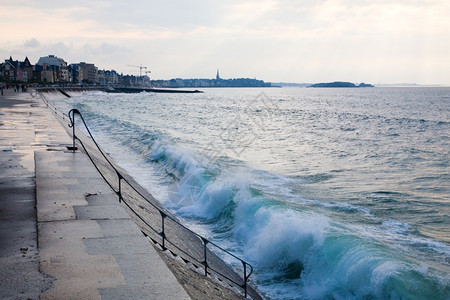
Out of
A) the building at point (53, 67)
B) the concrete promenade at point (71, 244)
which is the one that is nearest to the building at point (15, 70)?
the building at point (53, 67)

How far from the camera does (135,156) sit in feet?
65.8

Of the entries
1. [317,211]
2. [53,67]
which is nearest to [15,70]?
[53,67]

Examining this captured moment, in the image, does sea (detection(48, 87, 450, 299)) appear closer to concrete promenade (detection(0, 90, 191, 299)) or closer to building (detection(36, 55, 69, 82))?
concrete promenade (detection(0, 90, 191, 299))

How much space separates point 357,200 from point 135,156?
11.2 meters

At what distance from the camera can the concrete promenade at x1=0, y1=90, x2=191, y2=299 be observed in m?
4.18

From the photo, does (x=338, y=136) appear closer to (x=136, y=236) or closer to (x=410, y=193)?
(x=410, y=193)

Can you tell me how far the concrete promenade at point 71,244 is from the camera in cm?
418

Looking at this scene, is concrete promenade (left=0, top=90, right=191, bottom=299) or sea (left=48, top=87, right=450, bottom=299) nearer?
concrete promenade (left=0, top=90, right=191, bottom=299)

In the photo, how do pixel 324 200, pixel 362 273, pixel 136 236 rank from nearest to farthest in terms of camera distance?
pixel 136 236
pixel 362 273
pixel 324 200

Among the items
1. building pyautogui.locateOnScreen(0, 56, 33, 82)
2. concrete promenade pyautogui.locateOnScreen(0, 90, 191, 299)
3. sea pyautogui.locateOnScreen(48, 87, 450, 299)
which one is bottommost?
sea pyautogui.locateOnScreen(48, 87, 450, 299)

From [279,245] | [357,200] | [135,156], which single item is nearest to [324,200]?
[357,200]

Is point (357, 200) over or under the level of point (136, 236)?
under

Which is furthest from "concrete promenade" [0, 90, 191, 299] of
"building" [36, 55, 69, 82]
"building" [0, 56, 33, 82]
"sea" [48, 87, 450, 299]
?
"building" [36, 55, 69, 82]

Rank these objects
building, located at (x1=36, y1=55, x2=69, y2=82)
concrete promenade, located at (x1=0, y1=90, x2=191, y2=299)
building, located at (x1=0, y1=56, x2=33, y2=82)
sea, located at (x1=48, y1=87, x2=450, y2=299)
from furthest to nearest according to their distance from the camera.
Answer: building, located at (x1=36, y1=55, x2=69, y2=82), building, located at (x1=0, y1=56, x2=33, y2=82), sea, located at (x1=48, y1=87, x2=450, y2=299), concrete promenade, located at (x1=0, y1=90, x2=191, y2=299)
